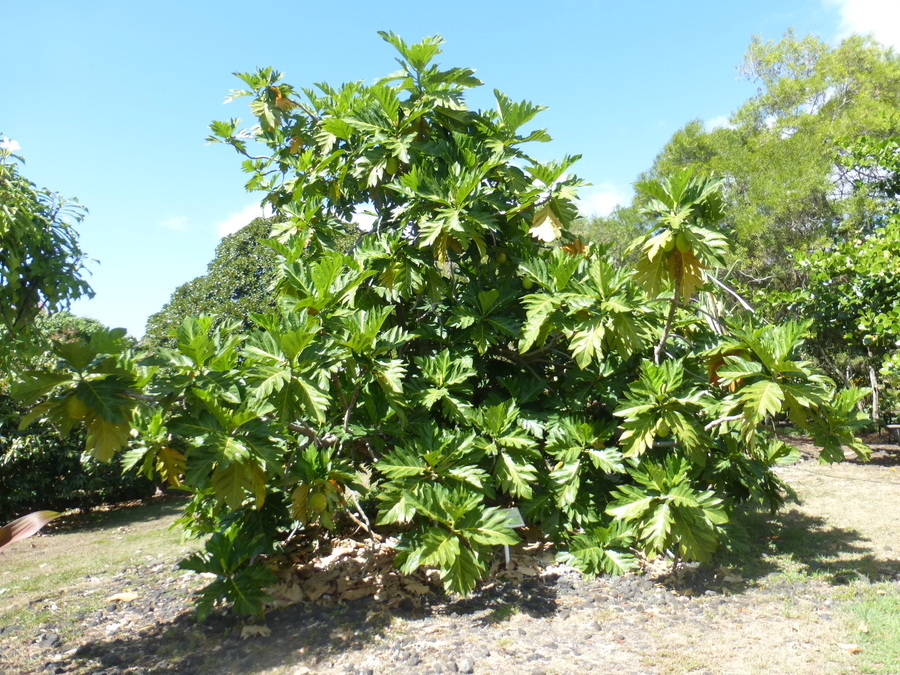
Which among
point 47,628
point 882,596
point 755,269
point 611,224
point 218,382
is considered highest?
point 611,224

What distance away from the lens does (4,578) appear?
5.47m

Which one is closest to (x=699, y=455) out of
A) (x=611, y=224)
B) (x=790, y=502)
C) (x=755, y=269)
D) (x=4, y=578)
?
(x=790, y=502)

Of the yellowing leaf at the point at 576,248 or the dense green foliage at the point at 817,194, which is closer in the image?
the yellowing leaf at the point at 576,248

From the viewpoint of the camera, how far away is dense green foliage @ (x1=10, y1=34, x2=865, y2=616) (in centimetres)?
329

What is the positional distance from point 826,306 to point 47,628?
30.0ft

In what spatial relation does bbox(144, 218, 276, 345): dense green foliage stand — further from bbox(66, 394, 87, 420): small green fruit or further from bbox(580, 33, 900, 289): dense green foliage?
bbox(580, 33, 900, 289): dense green foliage

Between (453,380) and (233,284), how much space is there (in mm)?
6281

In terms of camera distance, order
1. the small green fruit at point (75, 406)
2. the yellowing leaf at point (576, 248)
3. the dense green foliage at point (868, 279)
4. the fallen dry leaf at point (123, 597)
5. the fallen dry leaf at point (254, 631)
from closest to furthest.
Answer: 1. the small green fruit at point (75, 406)
2. the fallen dry leaf at point (254, 631)
3. the fallen dry leaf at point (123, 597)
4. the yellowing leaf at point (576, 248)
5. the dense green foliage at point (868, 279)

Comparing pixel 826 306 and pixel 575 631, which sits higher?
pixel 826 306

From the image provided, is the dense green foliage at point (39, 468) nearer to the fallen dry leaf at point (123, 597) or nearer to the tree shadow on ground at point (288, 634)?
the fallen dry leaf at point (123, 597)

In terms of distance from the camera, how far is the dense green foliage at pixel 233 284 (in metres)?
9.23

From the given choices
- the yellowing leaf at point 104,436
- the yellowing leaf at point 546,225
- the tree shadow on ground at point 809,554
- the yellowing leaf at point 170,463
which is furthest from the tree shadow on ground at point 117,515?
the tree shadow on ground at point 809,554

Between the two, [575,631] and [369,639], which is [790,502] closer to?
[575,631]

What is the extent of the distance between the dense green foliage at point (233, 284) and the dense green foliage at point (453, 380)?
4.34m
